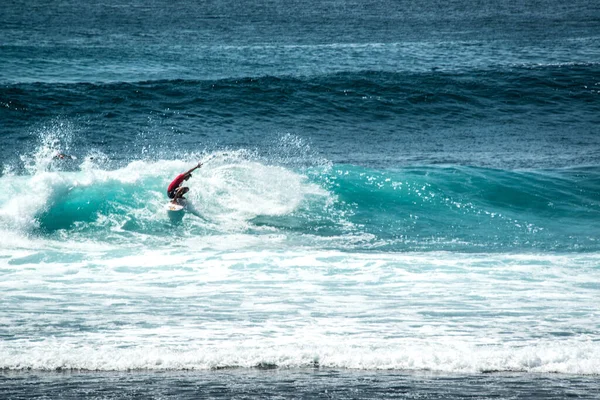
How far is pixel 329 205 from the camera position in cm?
1842

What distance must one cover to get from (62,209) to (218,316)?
308 inches

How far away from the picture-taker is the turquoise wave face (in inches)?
636

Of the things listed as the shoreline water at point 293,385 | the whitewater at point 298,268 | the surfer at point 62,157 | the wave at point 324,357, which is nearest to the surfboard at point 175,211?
the whitewater at point 298,268

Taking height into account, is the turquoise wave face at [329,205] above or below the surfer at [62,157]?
below

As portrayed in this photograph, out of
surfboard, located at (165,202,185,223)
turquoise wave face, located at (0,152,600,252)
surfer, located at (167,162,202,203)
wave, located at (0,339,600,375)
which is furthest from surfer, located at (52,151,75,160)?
wave, located at (0,339,600,375)

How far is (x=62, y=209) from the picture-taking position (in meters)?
17.3

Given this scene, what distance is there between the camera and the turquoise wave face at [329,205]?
Answer: 1616 cm

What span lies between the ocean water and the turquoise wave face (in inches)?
3.0

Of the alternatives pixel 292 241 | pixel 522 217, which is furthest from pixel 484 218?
pixel 292 241

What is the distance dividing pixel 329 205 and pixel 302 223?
A: 69.3 inches

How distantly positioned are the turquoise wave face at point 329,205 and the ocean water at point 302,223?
0.08 metres

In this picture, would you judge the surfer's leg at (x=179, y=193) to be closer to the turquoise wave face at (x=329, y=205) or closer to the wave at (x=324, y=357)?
the turquoise wave face at (x=329, y=205)

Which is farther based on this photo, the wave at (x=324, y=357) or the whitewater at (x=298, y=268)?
the whitewater at (x=298, y=268)

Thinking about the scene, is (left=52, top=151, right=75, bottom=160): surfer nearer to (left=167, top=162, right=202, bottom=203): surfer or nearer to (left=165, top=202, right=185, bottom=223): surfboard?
(left=167, top=162, right=202, bottom=203): surfer
